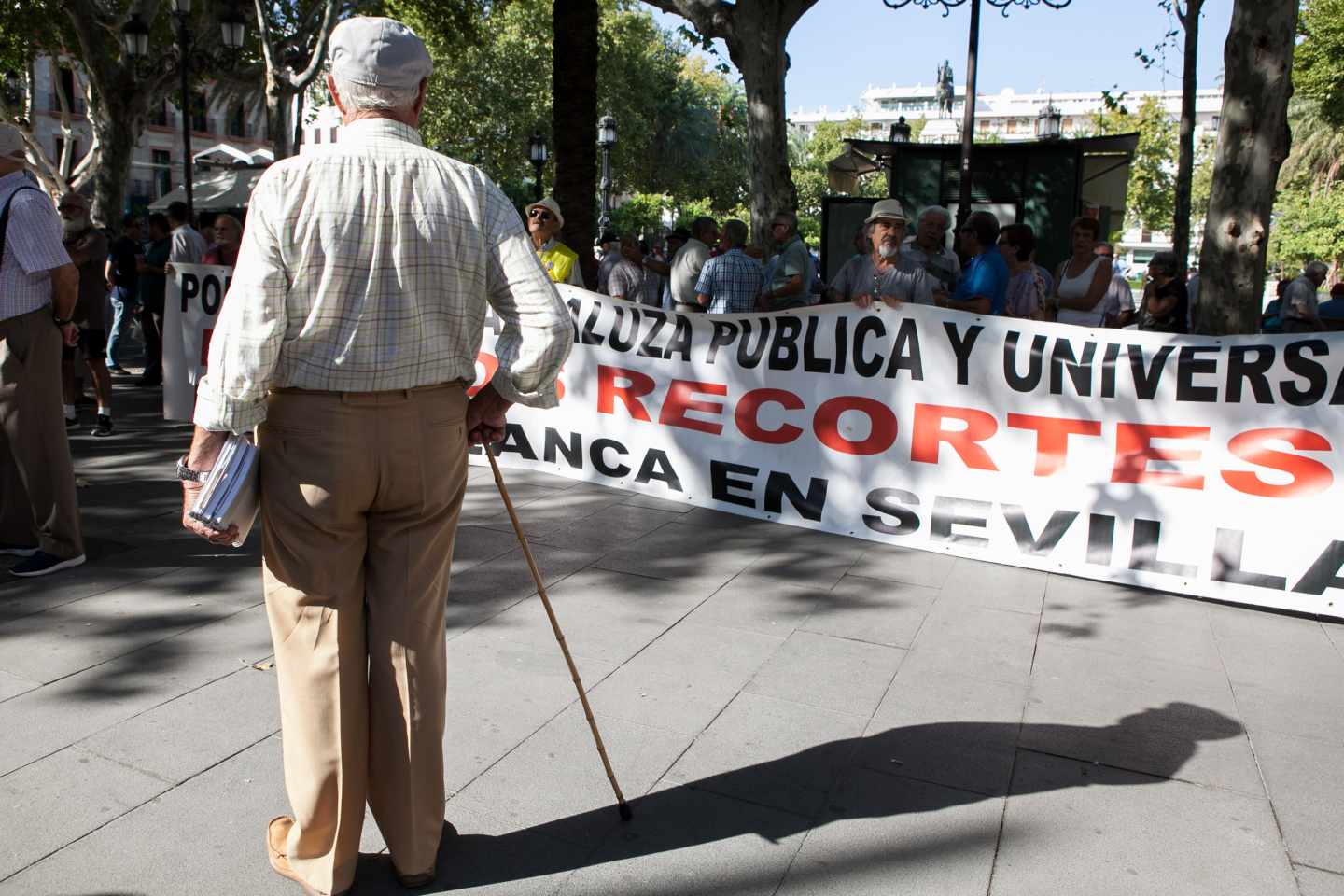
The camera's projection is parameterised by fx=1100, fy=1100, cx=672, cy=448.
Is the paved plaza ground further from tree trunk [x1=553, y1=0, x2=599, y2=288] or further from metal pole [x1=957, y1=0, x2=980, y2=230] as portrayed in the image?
metal pole [x1=957, y1=0, x2=980, y2=230]

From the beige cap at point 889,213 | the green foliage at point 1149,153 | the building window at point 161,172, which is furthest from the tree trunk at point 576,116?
the building window at point 161,172

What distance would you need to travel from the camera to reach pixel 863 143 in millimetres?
16297

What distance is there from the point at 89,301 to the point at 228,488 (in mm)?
7061

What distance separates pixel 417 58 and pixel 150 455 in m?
6.48

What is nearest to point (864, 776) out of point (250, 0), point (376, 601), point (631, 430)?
point (376, 601)

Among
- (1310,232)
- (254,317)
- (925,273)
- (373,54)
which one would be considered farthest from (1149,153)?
(254,317)

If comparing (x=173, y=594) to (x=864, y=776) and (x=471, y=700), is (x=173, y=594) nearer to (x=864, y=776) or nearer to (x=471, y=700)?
(x=471, y=700)

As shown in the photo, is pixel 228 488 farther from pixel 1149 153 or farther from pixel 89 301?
pixel 1149 153

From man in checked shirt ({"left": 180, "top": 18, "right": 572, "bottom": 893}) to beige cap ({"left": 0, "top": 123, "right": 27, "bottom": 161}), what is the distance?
306 centimetres

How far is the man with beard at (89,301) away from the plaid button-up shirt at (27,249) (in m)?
3.55

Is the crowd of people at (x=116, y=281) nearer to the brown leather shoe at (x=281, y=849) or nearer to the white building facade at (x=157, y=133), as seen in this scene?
the brown leather shoe at (x=281, y=849)

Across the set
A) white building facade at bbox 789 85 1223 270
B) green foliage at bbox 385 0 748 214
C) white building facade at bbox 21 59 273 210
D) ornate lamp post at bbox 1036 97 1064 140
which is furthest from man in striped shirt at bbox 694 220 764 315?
white building facade at bbox 789 85 1223 270

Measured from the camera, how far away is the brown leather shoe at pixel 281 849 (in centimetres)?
275

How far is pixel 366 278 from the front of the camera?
248cm
